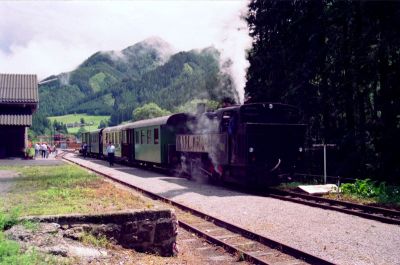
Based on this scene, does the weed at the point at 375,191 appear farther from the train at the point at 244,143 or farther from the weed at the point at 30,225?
the weed at the point at 30,225

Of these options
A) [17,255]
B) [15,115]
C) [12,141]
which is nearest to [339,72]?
[17,255]

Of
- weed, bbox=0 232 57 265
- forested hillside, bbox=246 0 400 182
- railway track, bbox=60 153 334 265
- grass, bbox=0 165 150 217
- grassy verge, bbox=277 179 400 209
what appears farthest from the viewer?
forested hillside, bbox=246 0 400 182

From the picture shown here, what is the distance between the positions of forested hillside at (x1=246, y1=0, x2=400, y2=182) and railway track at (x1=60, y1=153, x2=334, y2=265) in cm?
822

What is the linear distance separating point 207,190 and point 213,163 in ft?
4.70

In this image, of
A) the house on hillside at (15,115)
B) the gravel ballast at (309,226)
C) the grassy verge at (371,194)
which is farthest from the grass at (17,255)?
the house on hillside at (15,115)

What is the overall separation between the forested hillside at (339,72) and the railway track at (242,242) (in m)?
8.22

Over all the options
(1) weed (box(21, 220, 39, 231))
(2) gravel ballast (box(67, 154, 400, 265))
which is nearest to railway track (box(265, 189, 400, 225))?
(2) gravel ballast (box(67, 154, 400, 265))

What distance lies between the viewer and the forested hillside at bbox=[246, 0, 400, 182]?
15930 mm

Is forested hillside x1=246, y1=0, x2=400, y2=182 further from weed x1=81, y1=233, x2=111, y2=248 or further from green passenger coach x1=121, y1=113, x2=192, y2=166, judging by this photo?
weed x1=81, y1=233, x2=111, y2=248

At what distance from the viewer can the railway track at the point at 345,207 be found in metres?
10.8

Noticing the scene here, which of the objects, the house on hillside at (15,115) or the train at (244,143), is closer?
the train at (244,143)

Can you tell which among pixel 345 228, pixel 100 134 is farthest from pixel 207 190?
pixel 100 134

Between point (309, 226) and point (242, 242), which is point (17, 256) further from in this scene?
point (309, 226)

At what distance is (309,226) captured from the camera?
9.94 metres
